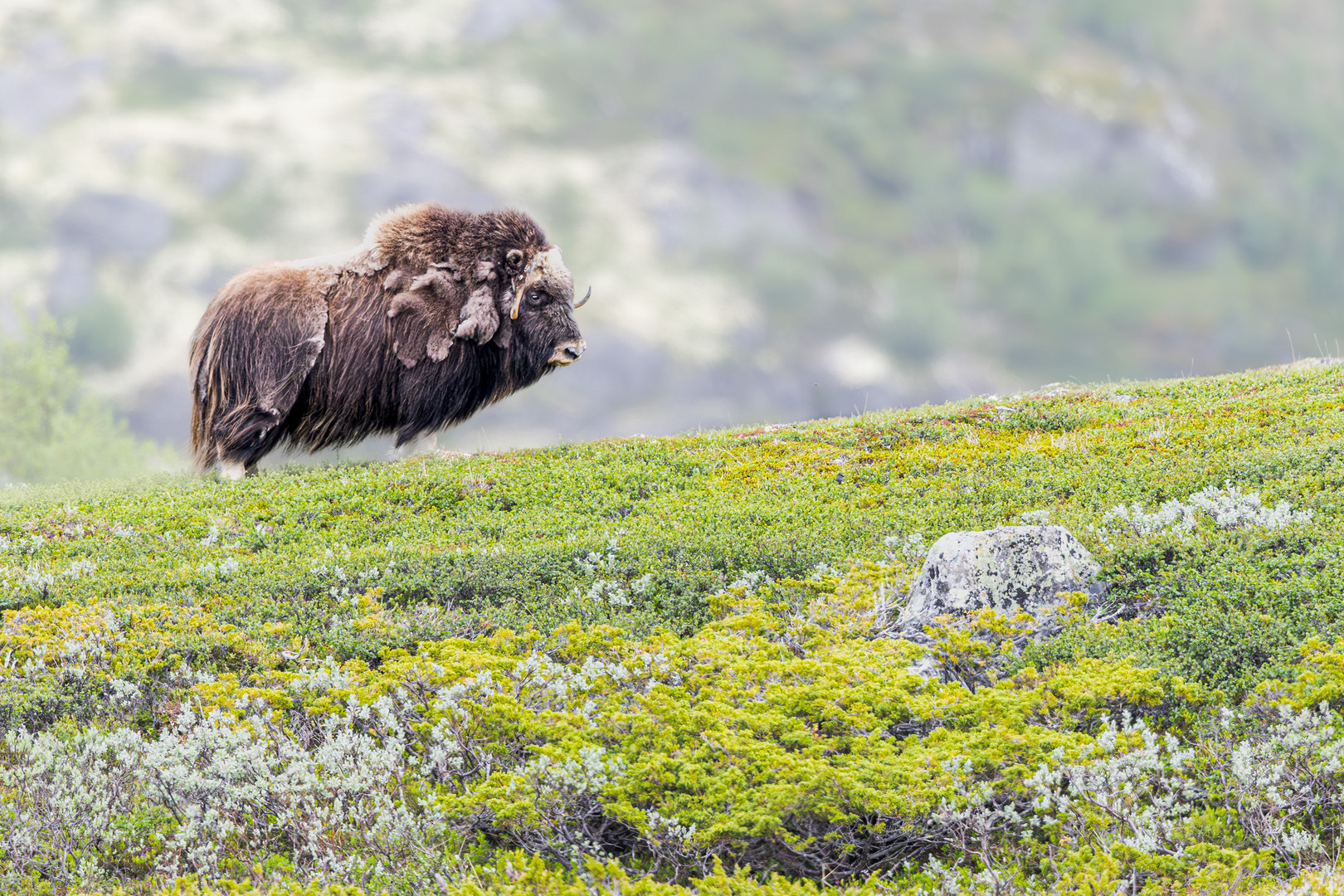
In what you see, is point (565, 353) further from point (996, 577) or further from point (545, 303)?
point (996, 577)

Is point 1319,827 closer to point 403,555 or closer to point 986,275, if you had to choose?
point 403,555

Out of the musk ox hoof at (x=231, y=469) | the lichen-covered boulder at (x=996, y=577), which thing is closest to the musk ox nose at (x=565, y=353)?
the musk ox hoof at (x=231, y=469)

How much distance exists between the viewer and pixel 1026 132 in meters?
152

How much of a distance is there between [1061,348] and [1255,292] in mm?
26261

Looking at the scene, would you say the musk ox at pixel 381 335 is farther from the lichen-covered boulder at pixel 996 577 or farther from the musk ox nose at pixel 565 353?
the lichen-covered boulder at pixel 996 577

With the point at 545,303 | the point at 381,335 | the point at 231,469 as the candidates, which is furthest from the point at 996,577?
the point at 231,469

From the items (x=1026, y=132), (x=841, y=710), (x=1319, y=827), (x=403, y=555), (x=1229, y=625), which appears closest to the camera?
(x=1319, y=827)

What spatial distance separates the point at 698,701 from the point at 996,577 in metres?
2.38

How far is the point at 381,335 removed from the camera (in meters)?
13.9

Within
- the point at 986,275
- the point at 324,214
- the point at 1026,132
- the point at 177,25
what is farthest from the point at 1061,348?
the point at 177,25

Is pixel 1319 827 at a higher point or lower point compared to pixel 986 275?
lower

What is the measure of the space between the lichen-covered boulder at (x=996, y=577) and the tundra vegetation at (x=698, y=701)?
246 mm

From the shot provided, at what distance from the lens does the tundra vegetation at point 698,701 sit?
5469mm

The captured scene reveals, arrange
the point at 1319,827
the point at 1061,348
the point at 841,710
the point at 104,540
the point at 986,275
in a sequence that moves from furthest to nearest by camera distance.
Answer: the point at 986,275 → the point at 1061,348 → the point at 104,540 → the point at 841,710 → the point at 1319,827
